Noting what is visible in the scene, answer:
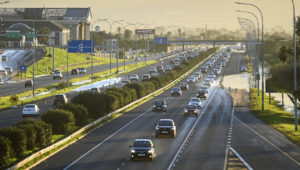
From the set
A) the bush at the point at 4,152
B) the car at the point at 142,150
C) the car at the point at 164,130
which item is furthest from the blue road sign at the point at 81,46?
the bush at the point at 4,152

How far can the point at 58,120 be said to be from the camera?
47656 mm

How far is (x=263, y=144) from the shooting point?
4528cm

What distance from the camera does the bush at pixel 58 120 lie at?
47438 mm

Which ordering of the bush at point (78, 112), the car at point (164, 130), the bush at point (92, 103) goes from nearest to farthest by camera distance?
the car at point (164, 130) → the bush at point (78, 112) → the bush at point (92, 103)

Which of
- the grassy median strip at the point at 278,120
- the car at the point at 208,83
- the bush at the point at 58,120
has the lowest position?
the grassy median strip at the point at 278,120

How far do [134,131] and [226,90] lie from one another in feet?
214

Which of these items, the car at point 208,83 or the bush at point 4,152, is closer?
the bush at point 4,152

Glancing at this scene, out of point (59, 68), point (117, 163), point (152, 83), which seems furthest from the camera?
point (59, 68)

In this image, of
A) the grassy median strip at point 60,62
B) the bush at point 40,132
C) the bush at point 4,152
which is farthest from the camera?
the grassy median strip at point 60,62

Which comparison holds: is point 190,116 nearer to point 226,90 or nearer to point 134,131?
point 134,131

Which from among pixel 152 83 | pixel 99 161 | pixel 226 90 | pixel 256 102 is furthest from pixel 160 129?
pixel 226 90

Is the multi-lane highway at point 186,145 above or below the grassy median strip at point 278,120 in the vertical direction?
above

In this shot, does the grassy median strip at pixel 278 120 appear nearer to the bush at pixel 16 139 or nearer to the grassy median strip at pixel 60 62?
the bush at pixel 16 139

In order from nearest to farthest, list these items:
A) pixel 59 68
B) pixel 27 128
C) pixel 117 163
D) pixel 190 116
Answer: pixel 117 163
pixel 27 128
pixel 190 116
pixel 59 68
